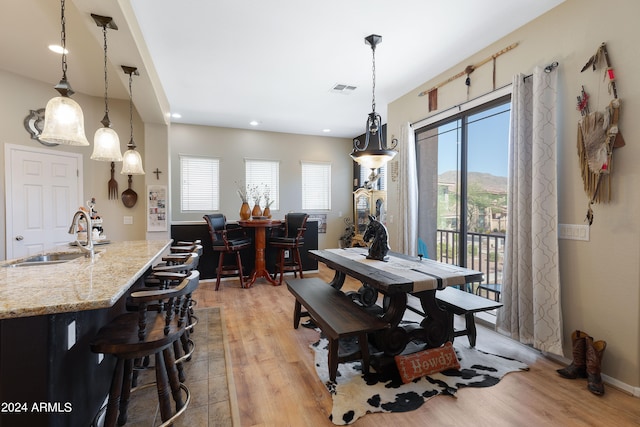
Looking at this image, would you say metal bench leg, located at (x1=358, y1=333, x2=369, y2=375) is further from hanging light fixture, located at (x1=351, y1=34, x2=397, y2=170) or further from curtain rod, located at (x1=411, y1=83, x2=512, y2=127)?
curtain rod, located at (x1=411, y1=83, x2=512, y2=127)

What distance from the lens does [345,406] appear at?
1.96 m

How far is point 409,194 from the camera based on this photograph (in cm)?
431

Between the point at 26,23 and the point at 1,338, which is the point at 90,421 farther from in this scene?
the point at 26,23

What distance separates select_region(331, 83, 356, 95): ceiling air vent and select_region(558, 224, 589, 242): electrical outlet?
3.06m

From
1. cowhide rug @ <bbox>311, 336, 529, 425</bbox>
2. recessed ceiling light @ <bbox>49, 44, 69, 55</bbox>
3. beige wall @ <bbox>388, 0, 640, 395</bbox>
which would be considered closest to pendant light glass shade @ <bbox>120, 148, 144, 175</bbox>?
recessed ceiling light @ <bbox>49, 44, 69, 55</bbox>

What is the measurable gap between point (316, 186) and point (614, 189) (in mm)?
5518

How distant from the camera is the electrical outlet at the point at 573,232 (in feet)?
7.81

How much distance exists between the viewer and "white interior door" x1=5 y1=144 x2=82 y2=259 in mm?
3748

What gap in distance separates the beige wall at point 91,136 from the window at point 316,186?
3.20m

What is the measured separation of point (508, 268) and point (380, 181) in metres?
3.62

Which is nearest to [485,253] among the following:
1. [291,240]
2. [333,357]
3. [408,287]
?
[408,287]

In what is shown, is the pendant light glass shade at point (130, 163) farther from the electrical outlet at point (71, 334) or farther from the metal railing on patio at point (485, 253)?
the metal railing on patio at point (485, 253)

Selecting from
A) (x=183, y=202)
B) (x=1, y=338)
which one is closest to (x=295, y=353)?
(x=1, y=338)

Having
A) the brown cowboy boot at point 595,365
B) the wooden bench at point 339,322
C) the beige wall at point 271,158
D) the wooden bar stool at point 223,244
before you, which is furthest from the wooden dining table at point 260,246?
the brown cowboy boot at point 595,365
